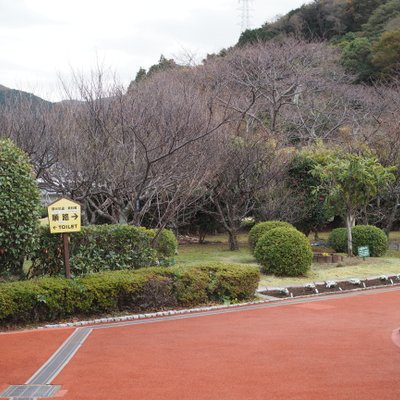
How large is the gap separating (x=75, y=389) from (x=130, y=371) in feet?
2.77

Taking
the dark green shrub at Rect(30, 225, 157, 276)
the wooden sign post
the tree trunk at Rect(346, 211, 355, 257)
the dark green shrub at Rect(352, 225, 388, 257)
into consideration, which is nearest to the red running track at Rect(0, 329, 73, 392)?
the wooden sign post

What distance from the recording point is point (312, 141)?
32406mm

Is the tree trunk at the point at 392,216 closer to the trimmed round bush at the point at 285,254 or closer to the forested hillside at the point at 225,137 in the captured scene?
the forested hillside at the point at 225,137

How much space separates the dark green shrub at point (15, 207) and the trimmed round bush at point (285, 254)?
6.80 metres

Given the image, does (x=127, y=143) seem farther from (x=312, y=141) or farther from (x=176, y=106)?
(x=312, y=141)

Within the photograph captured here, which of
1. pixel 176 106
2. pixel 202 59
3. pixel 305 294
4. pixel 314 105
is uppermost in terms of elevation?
pixel 202 59

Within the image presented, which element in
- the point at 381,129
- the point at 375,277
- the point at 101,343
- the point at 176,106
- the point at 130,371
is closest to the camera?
the point at 130,371

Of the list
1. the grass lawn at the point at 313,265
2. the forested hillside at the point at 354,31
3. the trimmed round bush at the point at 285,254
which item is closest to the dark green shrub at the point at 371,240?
the grass lawn at the point at 313,265

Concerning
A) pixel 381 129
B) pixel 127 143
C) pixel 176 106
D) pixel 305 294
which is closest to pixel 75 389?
pixel 305 294

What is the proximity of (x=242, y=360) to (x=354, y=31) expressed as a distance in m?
48.6

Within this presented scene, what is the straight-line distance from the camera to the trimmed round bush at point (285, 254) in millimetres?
14562

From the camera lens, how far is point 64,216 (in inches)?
392

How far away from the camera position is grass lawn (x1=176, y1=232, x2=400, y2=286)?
573 inches

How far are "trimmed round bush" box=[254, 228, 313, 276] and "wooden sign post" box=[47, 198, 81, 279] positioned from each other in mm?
6353
